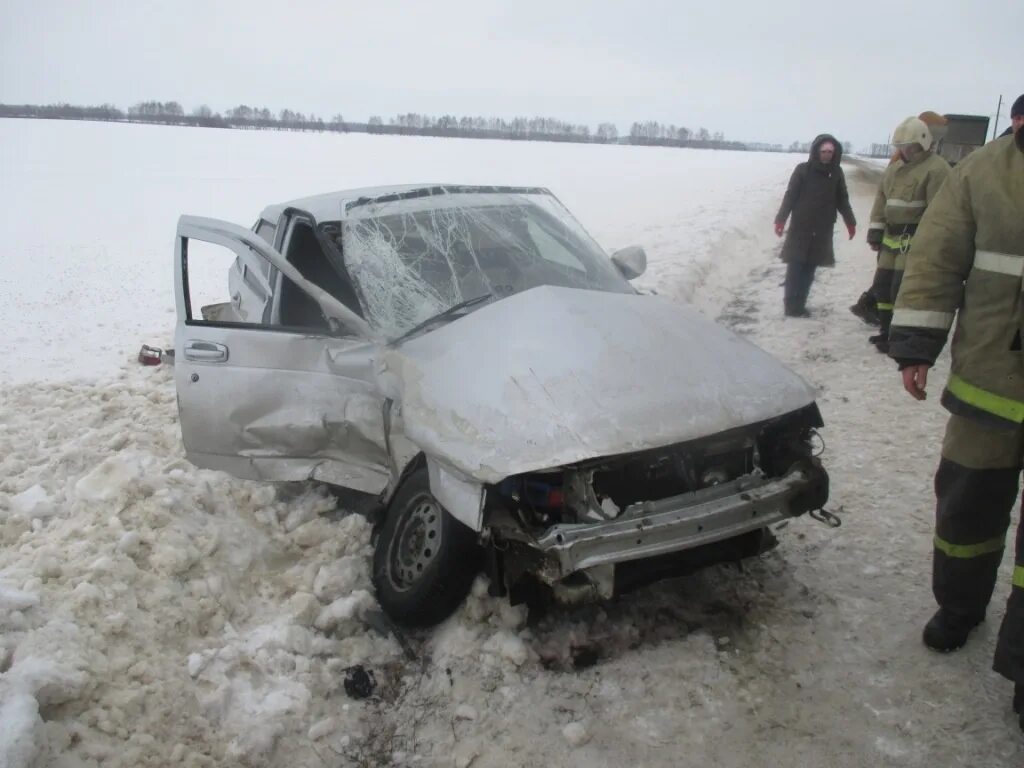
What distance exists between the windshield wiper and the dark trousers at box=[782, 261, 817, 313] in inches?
188

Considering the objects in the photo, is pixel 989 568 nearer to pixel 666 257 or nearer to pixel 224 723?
pixel 224 723

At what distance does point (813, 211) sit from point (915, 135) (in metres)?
1.70

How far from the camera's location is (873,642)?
294 centimetres

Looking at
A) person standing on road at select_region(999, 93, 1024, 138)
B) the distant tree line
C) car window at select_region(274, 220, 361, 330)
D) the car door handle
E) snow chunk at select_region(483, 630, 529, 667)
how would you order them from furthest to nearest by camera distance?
the distant tree line < car window at select_region(274, 220, 361, 330) < the car door handle < snow chunk at select_region(483, 630, 529, 667) < person standing on road at select_region(999, 93, 1024, 138)

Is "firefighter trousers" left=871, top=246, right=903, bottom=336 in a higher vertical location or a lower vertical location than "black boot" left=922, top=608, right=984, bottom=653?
higher

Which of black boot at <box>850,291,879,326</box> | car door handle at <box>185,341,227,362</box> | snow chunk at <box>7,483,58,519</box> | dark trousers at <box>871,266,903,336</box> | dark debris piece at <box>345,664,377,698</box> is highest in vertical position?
dark trousers at <box>871,266,903,336</box>

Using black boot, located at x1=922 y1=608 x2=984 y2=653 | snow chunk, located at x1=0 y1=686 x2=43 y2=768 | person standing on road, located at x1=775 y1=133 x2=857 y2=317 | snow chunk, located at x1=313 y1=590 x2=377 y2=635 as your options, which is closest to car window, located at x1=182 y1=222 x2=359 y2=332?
snow chunk, located at x1=313 y1=590 x2=377 y2=635

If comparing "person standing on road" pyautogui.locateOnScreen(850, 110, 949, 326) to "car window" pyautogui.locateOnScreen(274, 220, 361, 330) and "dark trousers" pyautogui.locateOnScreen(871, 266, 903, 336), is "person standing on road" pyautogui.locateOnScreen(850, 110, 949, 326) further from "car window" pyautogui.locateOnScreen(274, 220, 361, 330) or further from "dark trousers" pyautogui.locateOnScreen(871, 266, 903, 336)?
"car window" pyautogui.locateOnScreen(274, 220, 361, 330)

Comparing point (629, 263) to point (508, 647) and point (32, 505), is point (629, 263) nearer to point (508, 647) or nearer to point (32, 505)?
point (508, 647)

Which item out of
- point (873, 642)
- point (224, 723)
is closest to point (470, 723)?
point (224, 723)

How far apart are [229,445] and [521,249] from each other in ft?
5.88

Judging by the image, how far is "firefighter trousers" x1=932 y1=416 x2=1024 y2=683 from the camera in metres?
2.47

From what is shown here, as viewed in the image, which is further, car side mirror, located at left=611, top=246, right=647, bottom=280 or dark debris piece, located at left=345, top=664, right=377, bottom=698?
car side mirror, located at left=611, top=246, right=647, bottom=280

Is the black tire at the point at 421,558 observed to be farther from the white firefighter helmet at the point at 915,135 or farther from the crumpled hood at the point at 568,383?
the white firefighter helmet at the point at 915,135
